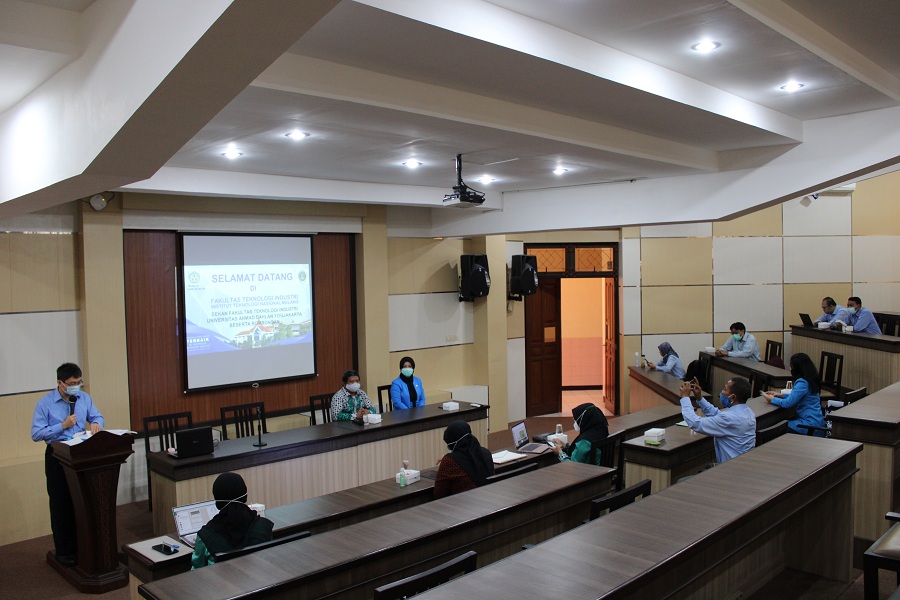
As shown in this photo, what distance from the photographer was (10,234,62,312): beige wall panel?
6.53 metres

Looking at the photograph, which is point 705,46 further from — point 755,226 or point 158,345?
point 755,226

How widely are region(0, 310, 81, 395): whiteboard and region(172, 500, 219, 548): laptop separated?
3507mm

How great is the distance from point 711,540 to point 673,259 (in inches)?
335

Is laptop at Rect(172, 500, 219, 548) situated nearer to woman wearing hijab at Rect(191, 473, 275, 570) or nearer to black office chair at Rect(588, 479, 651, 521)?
woman wearing hijab at Rect(191, 473, 275, 570)

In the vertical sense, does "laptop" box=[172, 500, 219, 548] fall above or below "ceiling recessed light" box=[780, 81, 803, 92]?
below

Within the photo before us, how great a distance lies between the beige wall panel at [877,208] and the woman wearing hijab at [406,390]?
7.99m

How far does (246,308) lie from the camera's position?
811 cm

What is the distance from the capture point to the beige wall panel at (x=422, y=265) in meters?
9.76

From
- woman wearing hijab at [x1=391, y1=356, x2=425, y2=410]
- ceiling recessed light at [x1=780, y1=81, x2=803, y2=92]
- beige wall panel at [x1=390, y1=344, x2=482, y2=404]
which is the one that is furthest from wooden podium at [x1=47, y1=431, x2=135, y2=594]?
ceiling recessed light at [x1=780, y1=81, x2=803, y2=92]

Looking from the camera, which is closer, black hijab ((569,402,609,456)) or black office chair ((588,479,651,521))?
black office chair ((588,479,651,521))

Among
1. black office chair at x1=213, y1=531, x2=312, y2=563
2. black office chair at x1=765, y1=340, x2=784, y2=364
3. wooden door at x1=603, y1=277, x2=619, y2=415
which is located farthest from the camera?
wooden door at x1=603, y1=277, x2=619, y2=415

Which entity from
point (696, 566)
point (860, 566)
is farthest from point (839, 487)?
point (696, 566)

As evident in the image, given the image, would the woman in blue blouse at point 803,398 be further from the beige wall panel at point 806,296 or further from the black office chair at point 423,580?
the black office chair at point 423,580

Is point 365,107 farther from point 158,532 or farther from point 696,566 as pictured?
point 158,532
